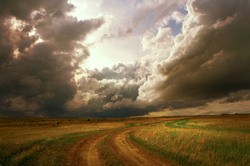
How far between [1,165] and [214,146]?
1763cm

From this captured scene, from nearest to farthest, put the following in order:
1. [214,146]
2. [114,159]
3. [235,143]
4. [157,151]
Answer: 1. [114,159]
2. [157,151]
3. [214,146]
4. [235,143]

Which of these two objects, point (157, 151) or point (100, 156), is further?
point (157, 151)

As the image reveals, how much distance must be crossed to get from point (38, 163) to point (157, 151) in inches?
369

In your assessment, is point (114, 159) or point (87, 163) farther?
point (114, 159)

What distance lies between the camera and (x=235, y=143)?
14.9 meters

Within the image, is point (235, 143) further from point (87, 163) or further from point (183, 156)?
point (87, 163)

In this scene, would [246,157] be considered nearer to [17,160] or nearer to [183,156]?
[183,156]

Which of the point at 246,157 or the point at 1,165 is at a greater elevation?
the point at 1,165

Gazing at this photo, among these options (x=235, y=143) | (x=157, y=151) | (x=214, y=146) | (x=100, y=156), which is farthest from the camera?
(x=235, y=143)

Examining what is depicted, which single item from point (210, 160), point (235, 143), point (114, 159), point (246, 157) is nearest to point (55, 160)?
point (114, 159)

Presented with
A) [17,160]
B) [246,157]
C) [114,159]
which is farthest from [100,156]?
[246,157]

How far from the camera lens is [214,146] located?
13.9 metres

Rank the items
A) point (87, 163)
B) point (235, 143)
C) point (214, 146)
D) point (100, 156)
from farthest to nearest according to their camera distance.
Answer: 1. point (235, 143)
2. point (214, 146)
3. point (100, 156)
4. point (87, 163)

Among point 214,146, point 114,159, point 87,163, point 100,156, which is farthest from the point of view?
point 214,146
